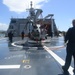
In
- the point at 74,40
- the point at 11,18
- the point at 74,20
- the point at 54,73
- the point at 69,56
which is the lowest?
the point at 54,73

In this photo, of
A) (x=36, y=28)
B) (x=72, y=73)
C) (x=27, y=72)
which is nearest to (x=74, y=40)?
(x=72, y=73)

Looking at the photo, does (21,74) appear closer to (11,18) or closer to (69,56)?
(69,56)

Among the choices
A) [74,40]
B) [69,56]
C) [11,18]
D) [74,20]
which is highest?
[11,18]

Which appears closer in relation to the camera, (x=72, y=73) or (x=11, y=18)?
(x=72, y=73)

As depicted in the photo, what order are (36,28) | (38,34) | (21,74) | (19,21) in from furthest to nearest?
(19,21) → (36,28) → (38,34) → (21,74)

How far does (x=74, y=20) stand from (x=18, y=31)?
205 feet

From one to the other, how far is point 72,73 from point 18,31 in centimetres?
6280

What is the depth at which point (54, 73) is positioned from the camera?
329 inches

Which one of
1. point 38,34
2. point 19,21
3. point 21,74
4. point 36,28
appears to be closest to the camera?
point 21,74

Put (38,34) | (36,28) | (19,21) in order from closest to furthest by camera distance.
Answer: (38,34) < (36,28) < (19,21)

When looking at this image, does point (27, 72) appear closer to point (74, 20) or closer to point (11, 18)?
point (74, 20)

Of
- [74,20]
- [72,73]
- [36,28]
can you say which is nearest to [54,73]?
[72,73]

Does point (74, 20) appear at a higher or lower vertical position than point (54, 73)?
higher

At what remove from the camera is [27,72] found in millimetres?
8539
